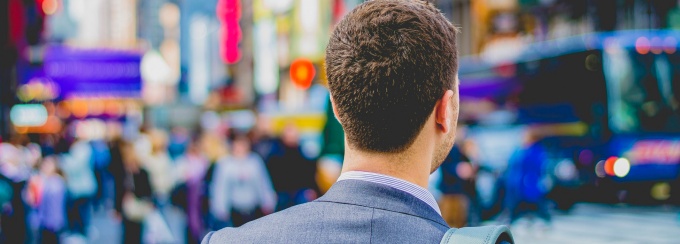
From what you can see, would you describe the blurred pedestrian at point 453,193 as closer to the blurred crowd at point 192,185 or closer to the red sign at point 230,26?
the blurred crowd at point 192,185

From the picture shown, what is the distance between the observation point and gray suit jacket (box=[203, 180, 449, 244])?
1.40 m

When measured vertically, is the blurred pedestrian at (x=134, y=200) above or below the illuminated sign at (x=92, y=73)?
below

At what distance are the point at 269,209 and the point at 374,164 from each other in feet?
24.5

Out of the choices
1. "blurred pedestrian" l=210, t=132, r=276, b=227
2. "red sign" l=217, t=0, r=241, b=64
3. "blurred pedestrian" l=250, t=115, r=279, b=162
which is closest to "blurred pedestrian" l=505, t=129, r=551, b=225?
"blurred pedestrian" l=250, t=115, r=279, b=162

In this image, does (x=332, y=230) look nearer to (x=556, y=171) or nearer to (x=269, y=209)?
(x=269, y=209)

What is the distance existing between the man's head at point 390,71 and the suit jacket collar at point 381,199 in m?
0.09

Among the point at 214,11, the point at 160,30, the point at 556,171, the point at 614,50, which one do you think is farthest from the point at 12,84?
the point at 160,30

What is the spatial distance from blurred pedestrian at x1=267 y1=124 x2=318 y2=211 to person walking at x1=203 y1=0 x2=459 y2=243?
24.6 feet

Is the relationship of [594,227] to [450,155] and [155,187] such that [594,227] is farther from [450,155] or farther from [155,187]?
[155,187]

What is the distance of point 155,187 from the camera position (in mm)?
10703

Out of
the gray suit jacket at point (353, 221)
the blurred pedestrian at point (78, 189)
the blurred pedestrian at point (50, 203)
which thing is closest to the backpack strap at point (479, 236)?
the gray suit jacket at point (353, 221)

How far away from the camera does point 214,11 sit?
3841cm

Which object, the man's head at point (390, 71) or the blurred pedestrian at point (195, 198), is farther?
the blurred pedestrian at point (195, 198)

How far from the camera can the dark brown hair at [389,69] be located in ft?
4.79
